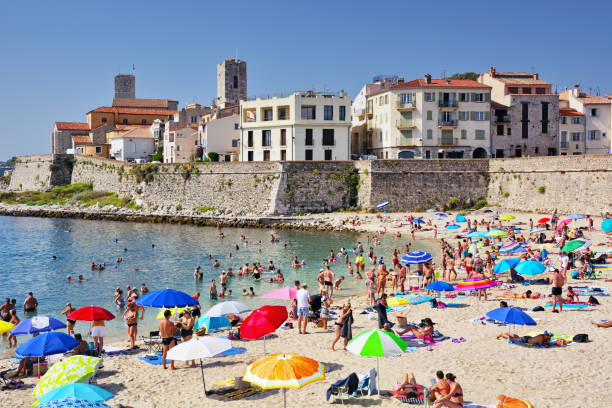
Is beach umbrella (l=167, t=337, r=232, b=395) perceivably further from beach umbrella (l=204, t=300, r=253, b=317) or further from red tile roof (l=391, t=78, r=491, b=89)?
red tile roof (l=391, t=78, r=491, b=89)

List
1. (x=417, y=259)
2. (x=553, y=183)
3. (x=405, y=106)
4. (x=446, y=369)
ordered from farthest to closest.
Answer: (x=405, y=106) < (x=553, y=183) < (x=417, y=259) < (x=446, y=369)

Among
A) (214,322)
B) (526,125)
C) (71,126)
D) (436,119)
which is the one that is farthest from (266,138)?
(71,126)

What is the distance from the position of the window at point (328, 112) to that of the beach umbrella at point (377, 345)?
4237cm

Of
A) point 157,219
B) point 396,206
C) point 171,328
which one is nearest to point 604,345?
point 171,328

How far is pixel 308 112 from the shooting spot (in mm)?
51875

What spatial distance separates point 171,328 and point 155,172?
44838 millimetres

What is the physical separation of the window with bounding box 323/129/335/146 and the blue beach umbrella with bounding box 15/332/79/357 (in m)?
41.1

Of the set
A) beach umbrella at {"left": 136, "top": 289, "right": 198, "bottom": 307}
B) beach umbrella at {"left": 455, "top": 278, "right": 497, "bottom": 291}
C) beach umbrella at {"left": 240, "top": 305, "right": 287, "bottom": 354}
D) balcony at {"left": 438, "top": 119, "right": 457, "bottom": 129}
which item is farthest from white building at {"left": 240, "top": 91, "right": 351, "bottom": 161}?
beach umbrella at {"left": 240, "top": 305, "right": 287, "bottom": 354}

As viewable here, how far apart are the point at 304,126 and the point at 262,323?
39726 mm

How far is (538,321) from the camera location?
16.0 meters

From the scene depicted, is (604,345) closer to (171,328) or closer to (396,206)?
(171,328)

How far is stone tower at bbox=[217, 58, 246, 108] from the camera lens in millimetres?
88875

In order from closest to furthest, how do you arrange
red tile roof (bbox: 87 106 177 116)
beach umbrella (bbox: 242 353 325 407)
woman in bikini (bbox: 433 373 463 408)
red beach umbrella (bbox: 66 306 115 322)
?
beach umbrella (bbox: 242 353 325 407) → woman in bikini (bbox: 433 373 463 408) → red beach umbrella (bbox: 66 306 115 322) → red tile roof (bbox: 87 106 177 116)

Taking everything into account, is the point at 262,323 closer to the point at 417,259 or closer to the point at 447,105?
the point at 417,259
